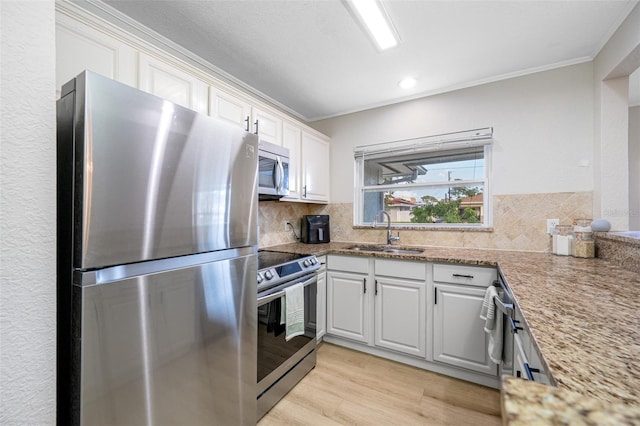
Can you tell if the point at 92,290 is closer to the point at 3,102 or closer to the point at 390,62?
the point at 3,102

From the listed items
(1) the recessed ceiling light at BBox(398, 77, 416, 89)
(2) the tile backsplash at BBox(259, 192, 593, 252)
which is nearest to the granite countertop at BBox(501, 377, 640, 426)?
(2) the tile backsplash at BBox(259, 192, 593, 252)

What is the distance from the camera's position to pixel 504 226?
90.9 inches

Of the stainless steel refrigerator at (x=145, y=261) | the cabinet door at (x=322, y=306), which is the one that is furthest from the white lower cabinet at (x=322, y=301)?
the stainless steel refrigerator at (x=145, y=261)

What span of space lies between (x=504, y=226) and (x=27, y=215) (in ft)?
9.61

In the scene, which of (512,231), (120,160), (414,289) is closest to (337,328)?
(414,289)

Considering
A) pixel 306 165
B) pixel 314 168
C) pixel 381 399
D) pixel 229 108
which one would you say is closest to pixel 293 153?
pixel 306 165

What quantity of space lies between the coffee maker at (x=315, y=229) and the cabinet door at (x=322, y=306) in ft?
1.82

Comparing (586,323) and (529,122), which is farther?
(529,122)

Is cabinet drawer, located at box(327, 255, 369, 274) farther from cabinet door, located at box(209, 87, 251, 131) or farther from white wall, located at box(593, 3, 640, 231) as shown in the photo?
white wall, located at box(593, 3, 640, 231)

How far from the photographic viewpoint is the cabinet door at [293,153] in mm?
2445

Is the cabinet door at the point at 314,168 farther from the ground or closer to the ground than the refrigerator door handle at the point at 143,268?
farther from the ground

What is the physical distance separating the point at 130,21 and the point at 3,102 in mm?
1357

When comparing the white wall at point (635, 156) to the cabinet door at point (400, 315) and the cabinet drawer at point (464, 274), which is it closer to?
the cabinet drawer at point (464, 274)

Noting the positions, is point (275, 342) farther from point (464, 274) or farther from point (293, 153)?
point (293, 153)
